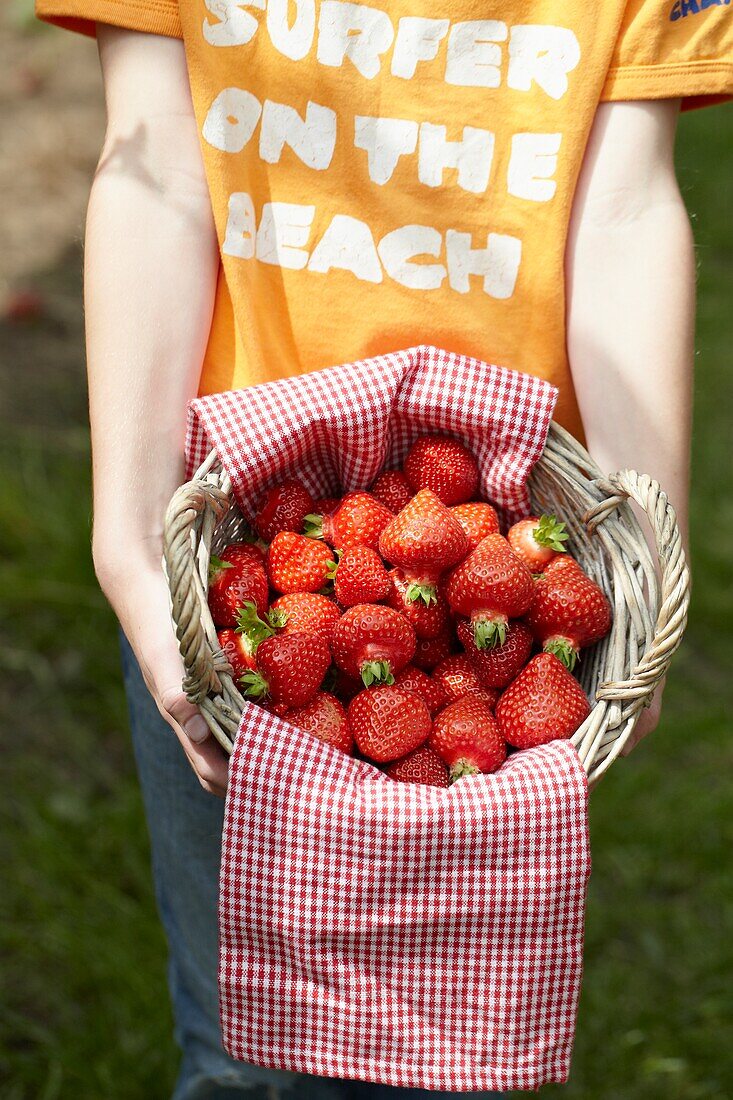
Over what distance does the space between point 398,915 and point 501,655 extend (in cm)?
31

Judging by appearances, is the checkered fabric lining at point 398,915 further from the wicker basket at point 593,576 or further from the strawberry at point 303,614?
the strawberry at point 303,614

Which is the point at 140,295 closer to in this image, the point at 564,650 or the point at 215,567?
the point at 215,567

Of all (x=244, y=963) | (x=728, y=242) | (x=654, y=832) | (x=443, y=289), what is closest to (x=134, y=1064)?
(x=244, y=963)

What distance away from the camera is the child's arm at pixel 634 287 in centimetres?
112

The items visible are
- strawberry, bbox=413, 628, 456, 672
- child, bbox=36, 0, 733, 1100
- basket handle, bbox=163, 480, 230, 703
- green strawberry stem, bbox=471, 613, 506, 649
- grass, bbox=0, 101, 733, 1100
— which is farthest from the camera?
grass, bbox=0, 101, 733, 1100

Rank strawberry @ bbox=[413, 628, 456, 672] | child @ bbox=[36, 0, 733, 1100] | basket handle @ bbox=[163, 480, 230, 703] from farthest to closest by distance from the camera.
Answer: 1. strawberry @ bbox=[413, 628, 456, 672]
2. child @ bbox=[36, 0, 733, 1100]
3. basket handle @ bbox=[163, 480, 230, 703]

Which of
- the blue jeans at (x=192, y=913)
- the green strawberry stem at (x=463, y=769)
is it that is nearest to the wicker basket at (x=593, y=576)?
the green strawberry stem at (x=463, y=769)

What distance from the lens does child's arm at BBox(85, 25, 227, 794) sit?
3.59 ft

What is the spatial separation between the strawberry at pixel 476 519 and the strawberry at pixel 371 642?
0.14 m

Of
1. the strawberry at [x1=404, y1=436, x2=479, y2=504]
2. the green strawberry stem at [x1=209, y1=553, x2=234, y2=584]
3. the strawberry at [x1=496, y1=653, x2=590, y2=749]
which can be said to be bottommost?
the strawberry at [x1=496, y1=653, x2=590, y2=749]

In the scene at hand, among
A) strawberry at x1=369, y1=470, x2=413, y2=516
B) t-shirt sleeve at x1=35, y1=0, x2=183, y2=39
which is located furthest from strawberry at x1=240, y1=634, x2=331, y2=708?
t-shirt sleeve at x1=35, y1=0, x2=183, y2=39

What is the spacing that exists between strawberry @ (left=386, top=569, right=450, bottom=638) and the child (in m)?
0.25

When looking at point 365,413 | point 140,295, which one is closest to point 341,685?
point 365,413

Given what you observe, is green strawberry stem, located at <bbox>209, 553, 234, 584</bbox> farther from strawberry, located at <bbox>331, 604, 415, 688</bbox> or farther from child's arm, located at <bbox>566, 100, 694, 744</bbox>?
child's arm, located at <bbox>566, 100, 694, 744</bbox>
